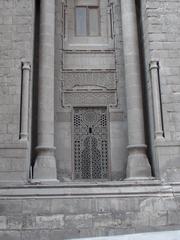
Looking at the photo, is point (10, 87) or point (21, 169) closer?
point (21, 169)

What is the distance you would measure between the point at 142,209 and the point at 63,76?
539cm

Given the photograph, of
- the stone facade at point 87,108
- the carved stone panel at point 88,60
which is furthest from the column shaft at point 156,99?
the carved stone panel at point 88,60

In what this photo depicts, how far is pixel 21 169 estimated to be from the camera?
10.3 meters

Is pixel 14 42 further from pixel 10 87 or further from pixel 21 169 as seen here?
pixel 21 169

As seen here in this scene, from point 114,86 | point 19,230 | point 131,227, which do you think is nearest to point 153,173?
point 131,227

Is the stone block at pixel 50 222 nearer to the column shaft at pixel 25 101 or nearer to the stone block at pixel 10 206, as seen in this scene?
the stone block at pixel 10 206

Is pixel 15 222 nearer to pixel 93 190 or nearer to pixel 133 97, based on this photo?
pixel 93 190

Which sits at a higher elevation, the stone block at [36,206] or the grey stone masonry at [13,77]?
the grey stone masonry at [13,77]

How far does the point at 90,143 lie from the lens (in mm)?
11977

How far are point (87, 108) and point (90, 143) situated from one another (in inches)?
48.5

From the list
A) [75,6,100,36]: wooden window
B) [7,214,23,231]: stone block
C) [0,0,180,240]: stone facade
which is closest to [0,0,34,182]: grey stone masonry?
[0,0,180,240]: stone facade

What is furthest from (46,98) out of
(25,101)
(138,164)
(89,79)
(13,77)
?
(138,164)

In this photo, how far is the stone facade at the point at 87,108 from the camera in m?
9.42

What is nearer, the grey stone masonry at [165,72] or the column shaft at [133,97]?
the grey stone masonry at [165,72]
